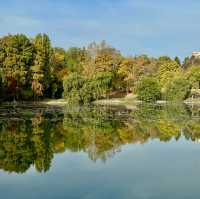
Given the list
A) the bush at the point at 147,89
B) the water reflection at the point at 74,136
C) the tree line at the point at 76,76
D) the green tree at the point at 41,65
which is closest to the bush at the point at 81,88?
the tree line at the point at 76,76

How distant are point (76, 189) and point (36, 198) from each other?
4.11 ft

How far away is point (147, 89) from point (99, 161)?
41.8m

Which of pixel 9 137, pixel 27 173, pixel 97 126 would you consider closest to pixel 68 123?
pixel 97 126

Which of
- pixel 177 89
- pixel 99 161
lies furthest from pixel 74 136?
pixel 177 89

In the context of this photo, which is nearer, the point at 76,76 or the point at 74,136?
the point at 74,136

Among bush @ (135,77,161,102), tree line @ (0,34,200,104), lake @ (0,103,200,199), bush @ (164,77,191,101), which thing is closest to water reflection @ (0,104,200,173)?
lake @ (0,103,200,199)

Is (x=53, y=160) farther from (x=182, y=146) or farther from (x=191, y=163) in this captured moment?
(x=182, y=146)

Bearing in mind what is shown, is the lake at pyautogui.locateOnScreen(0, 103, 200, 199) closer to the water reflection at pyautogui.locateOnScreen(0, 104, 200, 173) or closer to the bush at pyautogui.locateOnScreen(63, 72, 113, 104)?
the water reflection at pyautogui.locateOnScreen(0, 104, 200, 173)

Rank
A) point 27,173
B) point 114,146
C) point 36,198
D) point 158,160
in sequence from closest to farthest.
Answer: point 36,198 < point 27,173 < point 158,160 < point 114,146

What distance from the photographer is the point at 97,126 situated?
25.9 metres

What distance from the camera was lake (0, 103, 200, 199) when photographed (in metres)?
10.9

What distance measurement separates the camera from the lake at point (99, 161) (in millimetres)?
10883

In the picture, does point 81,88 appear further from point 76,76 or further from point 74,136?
point 74,136

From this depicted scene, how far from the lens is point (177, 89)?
5925 centimetres
